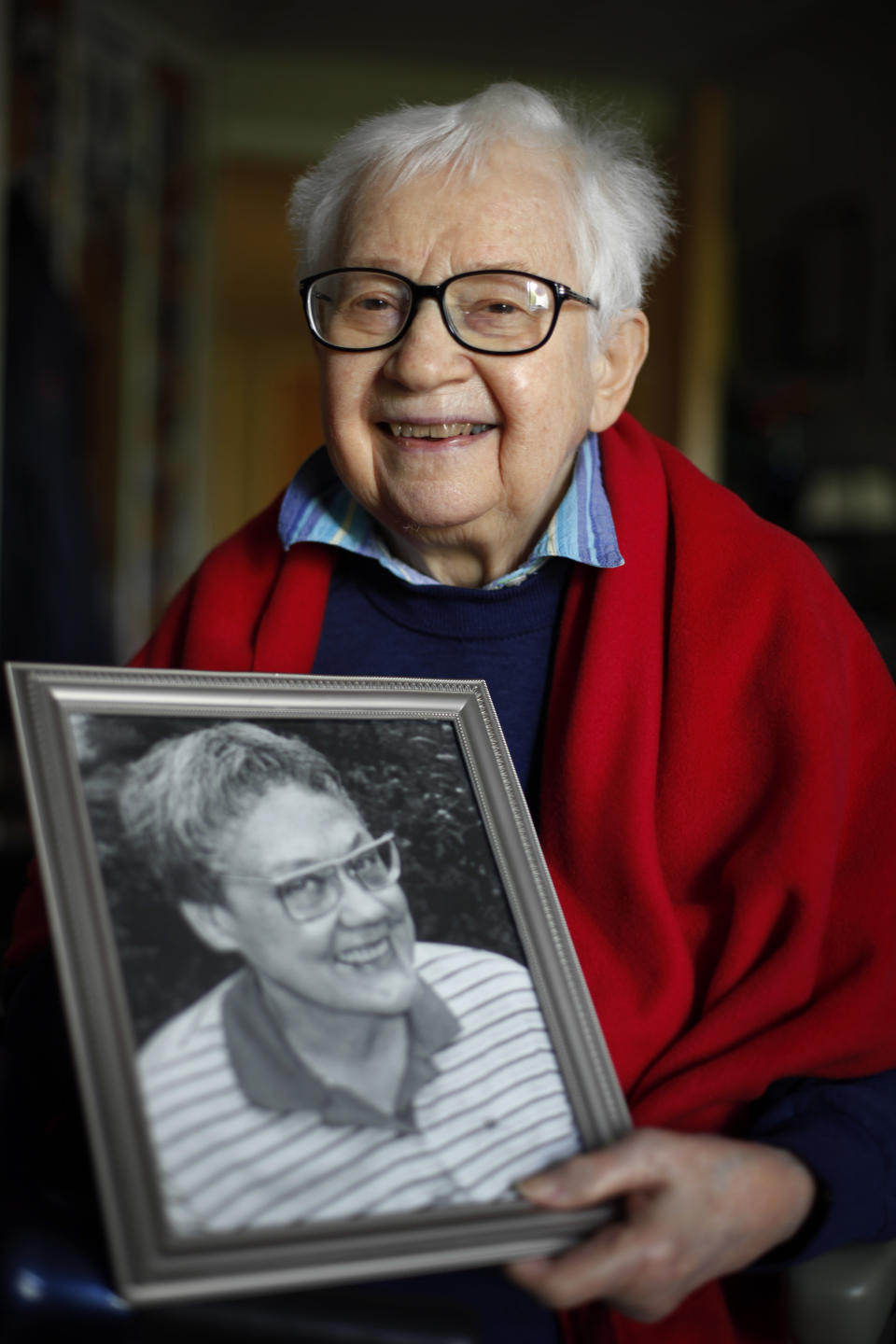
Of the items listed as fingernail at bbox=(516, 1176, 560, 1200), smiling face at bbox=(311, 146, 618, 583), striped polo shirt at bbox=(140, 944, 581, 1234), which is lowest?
fingernail at bbox=(516, 1176, 560, 1200)

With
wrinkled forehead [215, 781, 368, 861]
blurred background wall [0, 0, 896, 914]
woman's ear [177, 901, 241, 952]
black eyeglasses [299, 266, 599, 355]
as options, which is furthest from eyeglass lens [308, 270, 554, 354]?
blurred background wall [0, 0, 896, 914]

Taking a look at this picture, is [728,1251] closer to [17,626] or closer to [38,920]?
[38,920]

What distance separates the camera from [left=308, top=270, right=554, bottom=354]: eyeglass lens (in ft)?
3.36

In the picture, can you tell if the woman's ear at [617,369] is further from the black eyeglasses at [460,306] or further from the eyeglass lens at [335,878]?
the eyeglass lens at [335,878]

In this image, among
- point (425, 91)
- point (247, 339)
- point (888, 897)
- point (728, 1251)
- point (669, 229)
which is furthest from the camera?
point (247, 339)

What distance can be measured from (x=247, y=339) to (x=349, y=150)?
8146 mm

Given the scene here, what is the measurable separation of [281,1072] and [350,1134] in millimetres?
55

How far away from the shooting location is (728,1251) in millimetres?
754

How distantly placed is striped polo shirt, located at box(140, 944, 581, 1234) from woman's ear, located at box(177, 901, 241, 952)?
0.02 meters

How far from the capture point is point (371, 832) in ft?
2.68

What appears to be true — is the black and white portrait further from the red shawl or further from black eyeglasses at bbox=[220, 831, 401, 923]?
the red shawl

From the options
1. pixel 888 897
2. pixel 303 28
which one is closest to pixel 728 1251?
pixel 888 897

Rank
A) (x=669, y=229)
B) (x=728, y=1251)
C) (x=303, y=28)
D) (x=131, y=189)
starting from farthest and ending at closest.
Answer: (x=303, y=28)
(x=131, y=189)
(x=669, y=229)
(x=728, y=1251)

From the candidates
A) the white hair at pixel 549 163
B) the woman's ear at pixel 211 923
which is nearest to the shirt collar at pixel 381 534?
the white hair at pixel 549 163
